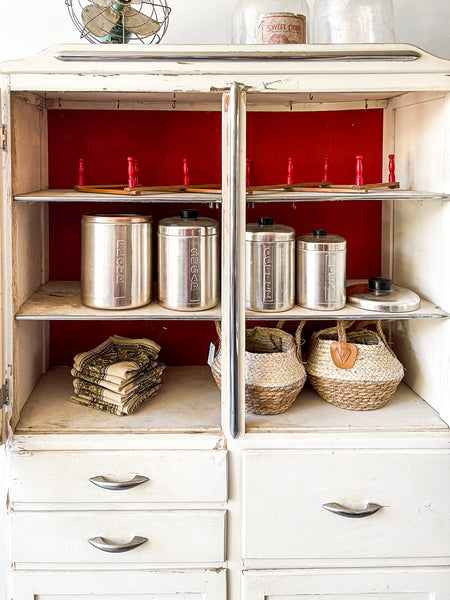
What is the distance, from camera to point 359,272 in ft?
7.67

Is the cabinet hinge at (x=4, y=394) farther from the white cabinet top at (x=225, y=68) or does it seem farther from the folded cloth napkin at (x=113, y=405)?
the white cabinet top at (x=225, y=68)

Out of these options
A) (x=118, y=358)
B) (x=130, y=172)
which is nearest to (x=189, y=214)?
(x=130, y=172)

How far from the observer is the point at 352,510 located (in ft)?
5.86

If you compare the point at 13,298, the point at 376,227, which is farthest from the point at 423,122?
the point at 13,298

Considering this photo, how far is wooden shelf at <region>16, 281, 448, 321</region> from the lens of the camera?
1767 millimetres

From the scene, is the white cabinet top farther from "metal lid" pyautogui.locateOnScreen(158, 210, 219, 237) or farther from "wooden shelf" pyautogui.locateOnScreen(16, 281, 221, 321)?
"wooden shelf" pyautogui.locateOnScreen(16, 281, 221, 321)

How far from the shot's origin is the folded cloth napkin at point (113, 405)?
191 centimetres

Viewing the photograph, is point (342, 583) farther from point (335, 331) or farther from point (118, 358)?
point (118, 358)

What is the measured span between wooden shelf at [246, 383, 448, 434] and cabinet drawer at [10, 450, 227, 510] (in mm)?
179

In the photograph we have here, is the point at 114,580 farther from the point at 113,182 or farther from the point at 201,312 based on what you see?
the point at 113,182

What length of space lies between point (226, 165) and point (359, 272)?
2.75 feet

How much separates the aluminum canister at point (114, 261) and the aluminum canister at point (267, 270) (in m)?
0.32

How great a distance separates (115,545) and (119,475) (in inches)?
8.0

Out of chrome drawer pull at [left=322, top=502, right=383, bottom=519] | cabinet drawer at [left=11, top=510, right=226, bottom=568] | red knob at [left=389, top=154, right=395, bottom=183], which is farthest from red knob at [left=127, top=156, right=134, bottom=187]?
chrome drawer pull at [left=322, top=502, right=383, bottom=519]
